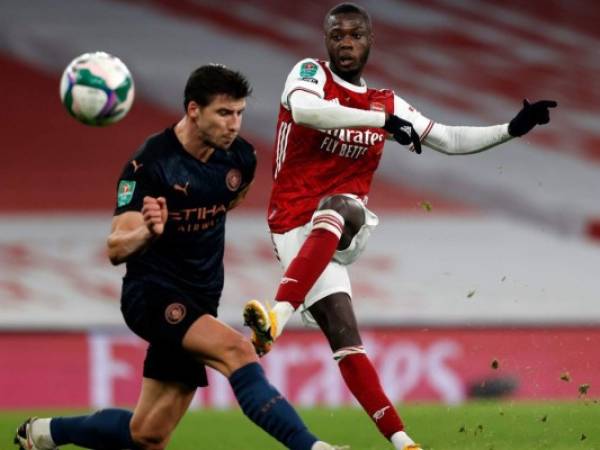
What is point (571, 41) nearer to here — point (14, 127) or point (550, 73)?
point (550, 73)

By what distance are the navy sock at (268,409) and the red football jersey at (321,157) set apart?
127cm

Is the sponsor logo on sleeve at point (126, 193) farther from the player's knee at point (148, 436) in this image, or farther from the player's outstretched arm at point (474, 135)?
the player's outstretched arm at point (474, 135)

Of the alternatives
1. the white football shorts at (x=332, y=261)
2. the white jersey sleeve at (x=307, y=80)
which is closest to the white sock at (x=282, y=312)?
the white football shorts at (x=332, y=261)

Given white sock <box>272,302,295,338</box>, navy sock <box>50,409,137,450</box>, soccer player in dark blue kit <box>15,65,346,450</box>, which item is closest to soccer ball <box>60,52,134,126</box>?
soccer player in dark blue kit <box>15,65,346,450</box>

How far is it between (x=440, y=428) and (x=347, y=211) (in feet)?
6.92

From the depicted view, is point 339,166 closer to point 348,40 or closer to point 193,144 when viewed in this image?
point 348,40

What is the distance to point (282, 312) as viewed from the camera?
5465 mm

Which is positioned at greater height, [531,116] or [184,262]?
[531,116]

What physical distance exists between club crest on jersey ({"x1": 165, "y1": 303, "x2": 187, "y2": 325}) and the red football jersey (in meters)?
1.09

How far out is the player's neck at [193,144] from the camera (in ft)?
17.3

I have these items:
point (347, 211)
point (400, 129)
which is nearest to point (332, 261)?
point (347, 211)

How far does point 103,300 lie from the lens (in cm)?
1307

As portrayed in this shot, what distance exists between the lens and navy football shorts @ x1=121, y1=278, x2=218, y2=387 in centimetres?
508

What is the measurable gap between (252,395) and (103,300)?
8.40m
